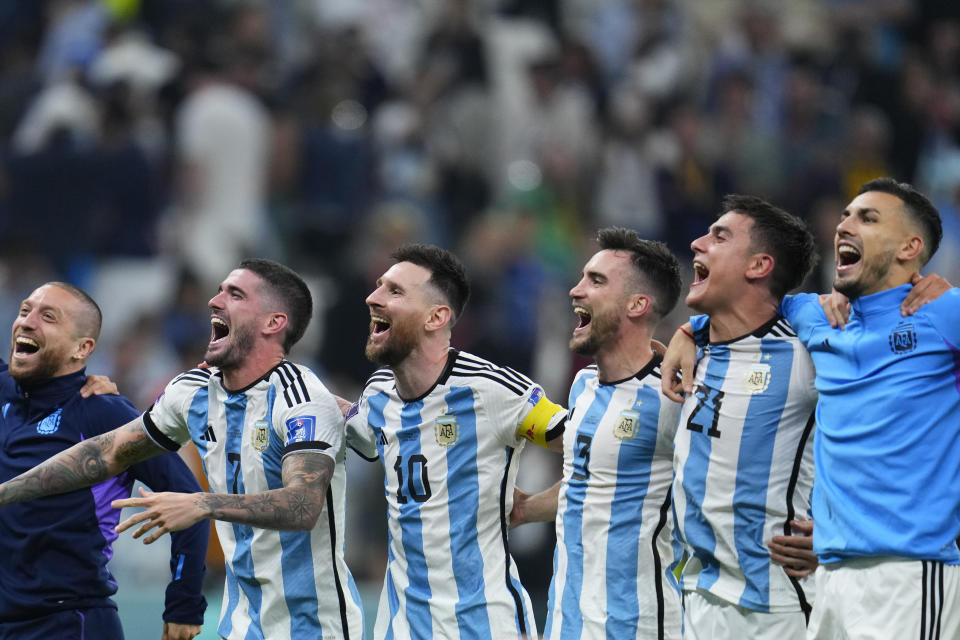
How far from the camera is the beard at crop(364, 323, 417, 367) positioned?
6016 mm

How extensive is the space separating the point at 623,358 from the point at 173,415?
6.57 feet

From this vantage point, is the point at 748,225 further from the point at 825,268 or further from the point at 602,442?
the point at 825,268

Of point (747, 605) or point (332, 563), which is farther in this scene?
point (332, 563)

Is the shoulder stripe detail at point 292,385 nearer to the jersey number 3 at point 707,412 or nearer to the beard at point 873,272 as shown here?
the jersey number 3 at point 707,412

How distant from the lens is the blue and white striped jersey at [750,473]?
17.6ft

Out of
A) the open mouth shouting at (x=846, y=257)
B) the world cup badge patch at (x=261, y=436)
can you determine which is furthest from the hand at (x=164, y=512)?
the open mouth shouting at (x=846, y=257)

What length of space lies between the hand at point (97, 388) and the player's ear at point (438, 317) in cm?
167

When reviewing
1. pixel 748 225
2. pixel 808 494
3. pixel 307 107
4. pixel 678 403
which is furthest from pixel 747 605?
pixel 307 107

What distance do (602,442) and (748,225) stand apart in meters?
1.06

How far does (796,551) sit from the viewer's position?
210 inches

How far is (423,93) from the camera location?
45.7 ft

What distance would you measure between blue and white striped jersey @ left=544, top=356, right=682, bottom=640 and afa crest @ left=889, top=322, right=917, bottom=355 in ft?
3.23

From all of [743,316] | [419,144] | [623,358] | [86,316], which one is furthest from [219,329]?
[419,144]

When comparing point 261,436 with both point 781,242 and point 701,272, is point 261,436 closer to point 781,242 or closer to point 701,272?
point 701,272
